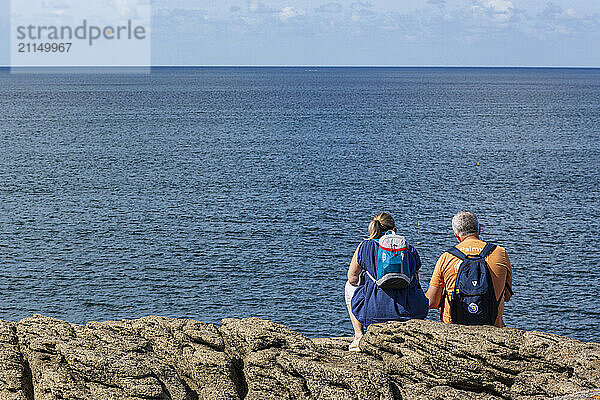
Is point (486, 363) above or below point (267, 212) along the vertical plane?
above

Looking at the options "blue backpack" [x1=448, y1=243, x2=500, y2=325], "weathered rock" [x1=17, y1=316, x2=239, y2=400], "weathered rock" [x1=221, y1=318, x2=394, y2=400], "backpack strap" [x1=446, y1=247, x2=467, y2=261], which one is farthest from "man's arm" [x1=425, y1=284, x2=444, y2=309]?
"weathered rock" [x1=17, y1=316, x2=239, y2=400]

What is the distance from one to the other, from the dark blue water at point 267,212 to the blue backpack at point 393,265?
1968cm

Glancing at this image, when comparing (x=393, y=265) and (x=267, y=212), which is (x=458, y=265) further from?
(x=267, y=212)

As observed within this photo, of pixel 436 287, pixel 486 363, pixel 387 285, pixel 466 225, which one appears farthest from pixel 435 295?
pixel 486 363

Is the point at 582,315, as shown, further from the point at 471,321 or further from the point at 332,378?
the point at 332,378

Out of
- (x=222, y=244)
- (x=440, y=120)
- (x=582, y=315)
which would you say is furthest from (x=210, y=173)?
(x=440, y=120)

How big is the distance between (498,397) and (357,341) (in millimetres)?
2281

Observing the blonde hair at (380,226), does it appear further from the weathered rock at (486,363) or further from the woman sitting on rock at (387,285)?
the weathered rock at (486,363)

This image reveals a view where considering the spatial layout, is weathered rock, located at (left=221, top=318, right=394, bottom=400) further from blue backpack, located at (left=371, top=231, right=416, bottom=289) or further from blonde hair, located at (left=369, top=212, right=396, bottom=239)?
blonde hair, located at (left=369, top=212, right=396, bottom=239)

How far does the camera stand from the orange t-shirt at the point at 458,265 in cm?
924

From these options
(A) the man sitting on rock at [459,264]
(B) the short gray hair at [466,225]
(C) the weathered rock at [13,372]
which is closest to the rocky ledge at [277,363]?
(C) the weathered rock at [13,372]

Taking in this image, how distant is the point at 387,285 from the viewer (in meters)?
9.40

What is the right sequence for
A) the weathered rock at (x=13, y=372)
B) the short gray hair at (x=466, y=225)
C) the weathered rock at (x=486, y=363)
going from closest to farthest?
1. the weathered rock at (x=13, y=372)
2. the weathered rock at (x=486, y=363)
3. the short gray hair at (x=466, y=225)

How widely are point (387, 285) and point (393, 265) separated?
0.92ft
